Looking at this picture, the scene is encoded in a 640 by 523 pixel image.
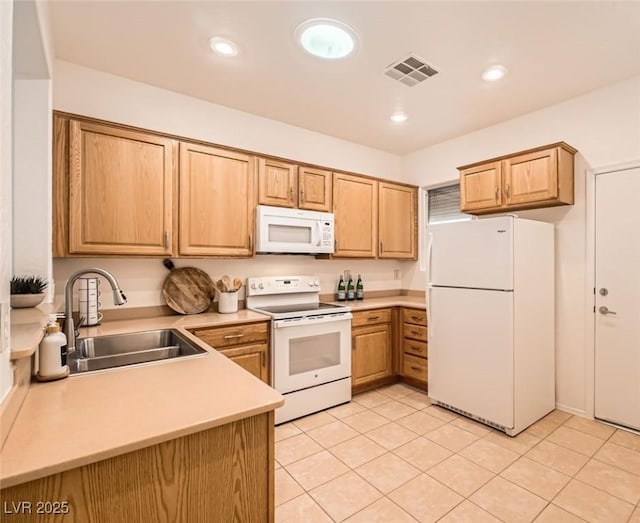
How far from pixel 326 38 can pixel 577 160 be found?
2308 millimetres

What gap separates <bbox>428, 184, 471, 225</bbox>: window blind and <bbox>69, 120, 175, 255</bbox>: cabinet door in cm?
296

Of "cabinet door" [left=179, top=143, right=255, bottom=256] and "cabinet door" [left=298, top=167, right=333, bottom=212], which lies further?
"cabinet door" [left=298, top=167, right=333, bottom=212]

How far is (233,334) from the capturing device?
2.58 m

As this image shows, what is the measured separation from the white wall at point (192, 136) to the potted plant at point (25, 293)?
953mm

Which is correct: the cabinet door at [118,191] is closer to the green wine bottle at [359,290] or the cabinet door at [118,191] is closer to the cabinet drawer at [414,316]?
the green wine bottle at [359,290]

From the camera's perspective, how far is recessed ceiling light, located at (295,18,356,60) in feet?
6.77

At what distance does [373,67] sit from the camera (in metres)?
2.47

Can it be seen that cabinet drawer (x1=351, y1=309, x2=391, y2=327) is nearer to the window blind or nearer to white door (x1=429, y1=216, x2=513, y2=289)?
white door (x1=429, y1=216, x2=513, y2=289)

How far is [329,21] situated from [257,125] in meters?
1.47

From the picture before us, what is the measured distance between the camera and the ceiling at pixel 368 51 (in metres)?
1.94

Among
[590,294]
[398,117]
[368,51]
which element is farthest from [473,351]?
[368,51]

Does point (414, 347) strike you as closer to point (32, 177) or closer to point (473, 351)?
point (473, 351)

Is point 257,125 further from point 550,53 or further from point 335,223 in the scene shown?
point 550,53

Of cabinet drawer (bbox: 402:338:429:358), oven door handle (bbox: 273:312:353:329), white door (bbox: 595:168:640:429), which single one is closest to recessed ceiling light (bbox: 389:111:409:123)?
white door (bbox: 595:168:640:429)
